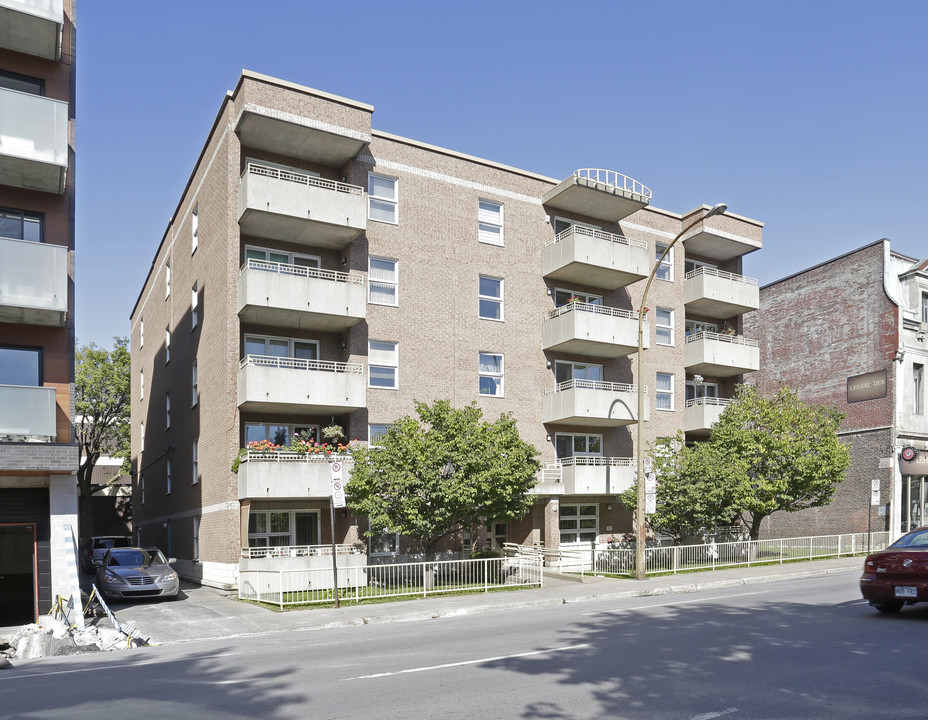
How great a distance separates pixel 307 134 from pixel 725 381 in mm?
23162

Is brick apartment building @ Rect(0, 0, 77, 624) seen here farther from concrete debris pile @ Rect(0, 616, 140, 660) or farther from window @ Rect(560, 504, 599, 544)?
window @ Rect(560, 504, 599, 544)

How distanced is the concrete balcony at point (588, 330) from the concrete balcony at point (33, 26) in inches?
731

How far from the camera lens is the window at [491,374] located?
2959 centimetres

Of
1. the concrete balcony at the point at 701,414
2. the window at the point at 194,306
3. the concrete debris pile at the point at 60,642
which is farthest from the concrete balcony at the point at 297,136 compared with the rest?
the concrete balcony at the point at 701,414

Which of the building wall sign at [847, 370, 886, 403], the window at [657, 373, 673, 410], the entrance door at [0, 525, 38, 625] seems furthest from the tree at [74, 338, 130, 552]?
the building wall sign at [847, 370, 886, 403]

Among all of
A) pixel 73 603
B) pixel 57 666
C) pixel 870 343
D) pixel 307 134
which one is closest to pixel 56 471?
pixel 73 603

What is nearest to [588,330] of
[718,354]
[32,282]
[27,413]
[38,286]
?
[718,354]

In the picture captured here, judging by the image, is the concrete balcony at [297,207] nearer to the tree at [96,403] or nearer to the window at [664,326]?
the window at [664,326]

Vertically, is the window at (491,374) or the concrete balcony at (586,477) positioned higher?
the window at (491,374)

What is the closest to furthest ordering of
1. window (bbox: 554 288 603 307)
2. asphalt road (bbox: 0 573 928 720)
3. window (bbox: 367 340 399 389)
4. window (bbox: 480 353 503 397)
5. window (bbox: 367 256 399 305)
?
asphalt road (bbox: 0 573 928 720) → window (bbox: 367 340 399 389) → window (bbox: 367 256 399 305) → window (bbox: 480 353 503 397) → window (bbox: 554 288 603 307)

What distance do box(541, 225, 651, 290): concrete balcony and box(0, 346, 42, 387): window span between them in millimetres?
18618

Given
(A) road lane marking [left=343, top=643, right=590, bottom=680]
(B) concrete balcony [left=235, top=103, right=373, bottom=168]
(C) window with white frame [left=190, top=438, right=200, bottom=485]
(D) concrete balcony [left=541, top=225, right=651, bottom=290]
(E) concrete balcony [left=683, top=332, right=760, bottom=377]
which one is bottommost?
(A) road lane marking [left=343, top=643, right=590, bottom=680]

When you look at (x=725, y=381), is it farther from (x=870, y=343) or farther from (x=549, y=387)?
(x=549, y=387)

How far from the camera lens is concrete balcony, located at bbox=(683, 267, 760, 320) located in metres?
35.2
